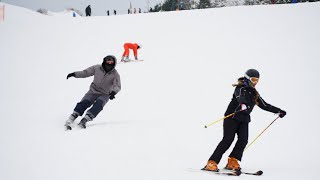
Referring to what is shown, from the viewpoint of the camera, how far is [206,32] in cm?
2181

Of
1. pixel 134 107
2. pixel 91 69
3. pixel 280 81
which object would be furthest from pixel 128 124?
pixel 280 81

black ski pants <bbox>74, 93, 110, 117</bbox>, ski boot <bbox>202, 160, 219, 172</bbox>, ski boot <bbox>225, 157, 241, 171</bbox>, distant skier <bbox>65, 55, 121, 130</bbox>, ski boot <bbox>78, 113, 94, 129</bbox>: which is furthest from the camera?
distant skier <bbox>65, 55, 121, 130</bbox>

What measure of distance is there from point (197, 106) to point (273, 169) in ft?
14.8

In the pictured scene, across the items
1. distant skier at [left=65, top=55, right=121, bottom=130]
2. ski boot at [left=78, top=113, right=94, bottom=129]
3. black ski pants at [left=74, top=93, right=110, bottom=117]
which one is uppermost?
distant skier at [left=65, top=55, right=121, bottom=130]

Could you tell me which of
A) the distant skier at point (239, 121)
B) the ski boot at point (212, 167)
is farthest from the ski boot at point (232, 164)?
the ski boot at point (212, 167)

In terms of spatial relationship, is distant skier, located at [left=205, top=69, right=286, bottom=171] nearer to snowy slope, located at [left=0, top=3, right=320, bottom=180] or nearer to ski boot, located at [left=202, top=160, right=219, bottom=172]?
ski boot, located at [left=202, top=160, right=219, bottom=172]

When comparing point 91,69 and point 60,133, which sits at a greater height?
point 91,69

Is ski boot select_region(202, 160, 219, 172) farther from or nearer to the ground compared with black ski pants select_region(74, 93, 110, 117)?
nearer to the ground

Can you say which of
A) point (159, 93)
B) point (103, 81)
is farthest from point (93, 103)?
point (159, 93)

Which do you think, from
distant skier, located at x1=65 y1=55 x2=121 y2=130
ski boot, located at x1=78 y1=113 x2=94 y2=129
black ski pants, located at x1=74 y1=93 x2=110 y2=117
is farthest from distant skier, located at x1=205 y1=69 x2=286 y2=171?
distant skier, located at x1=65 y1=55 x2=121 y2=130

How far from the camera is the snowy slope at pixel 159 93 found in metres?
5.25

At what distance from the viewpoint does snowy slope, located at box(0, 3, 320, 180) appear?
17.2ft

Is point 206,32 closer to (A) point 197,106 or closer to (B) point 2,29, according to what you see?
(B) point 2,29

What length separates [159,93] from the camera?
1099cm
